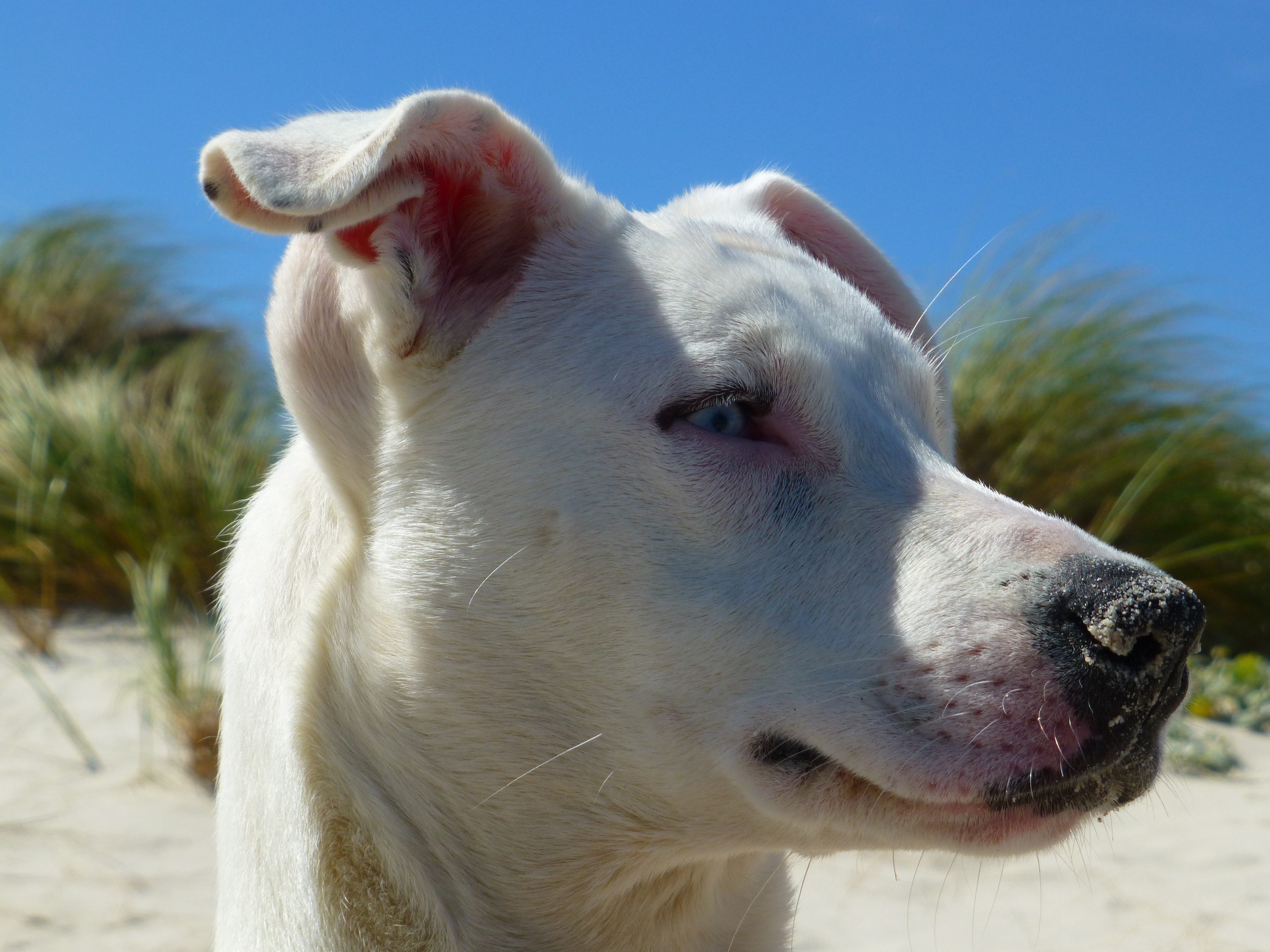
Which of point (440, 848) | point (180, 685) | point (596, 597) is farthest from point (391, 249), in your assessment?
point (180, 685)

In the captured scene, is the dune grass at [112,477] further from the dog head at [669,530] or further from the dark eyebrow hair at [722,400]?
the dark eyebrow hair at [722,400]

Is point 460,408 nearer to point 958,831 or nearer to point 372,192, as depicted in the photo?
point 372,192

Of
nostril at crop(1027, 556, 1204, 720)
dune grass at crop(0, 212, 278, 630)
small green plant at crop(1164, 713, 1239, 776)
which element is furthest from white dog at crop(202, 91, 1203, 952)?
dune grass at crop(0, 212, 278, 630)

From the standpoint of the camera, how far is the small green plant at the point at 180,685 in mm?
5027

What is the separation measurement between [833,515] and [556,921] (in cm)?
87

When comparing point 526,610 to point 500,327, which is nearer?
point 526,610

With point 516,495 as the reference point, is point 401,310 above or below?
above

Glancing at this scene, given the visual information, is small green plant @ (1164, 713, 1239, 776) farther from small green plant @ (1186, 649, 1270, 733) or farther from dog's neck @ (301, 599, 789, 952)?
dog's neck @ (301, 599, 789, 952)

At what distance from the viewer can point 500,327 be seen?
6.54ft

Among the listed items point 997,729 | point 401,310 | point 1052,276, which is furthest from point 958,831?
point 1052,276

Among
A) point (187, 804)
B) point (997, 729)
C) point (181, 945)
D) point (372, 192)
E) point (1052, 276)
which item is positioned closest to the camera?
point (997, 729)

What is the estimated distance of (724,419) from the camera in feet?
6.12

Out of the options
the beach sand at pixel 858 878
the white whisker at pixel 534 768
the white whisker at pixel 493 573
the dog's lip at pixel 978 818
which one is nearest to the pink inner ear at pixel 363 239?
the white whisker at pixel 493 573

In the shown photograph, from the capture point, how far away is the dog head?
5.21 feet
